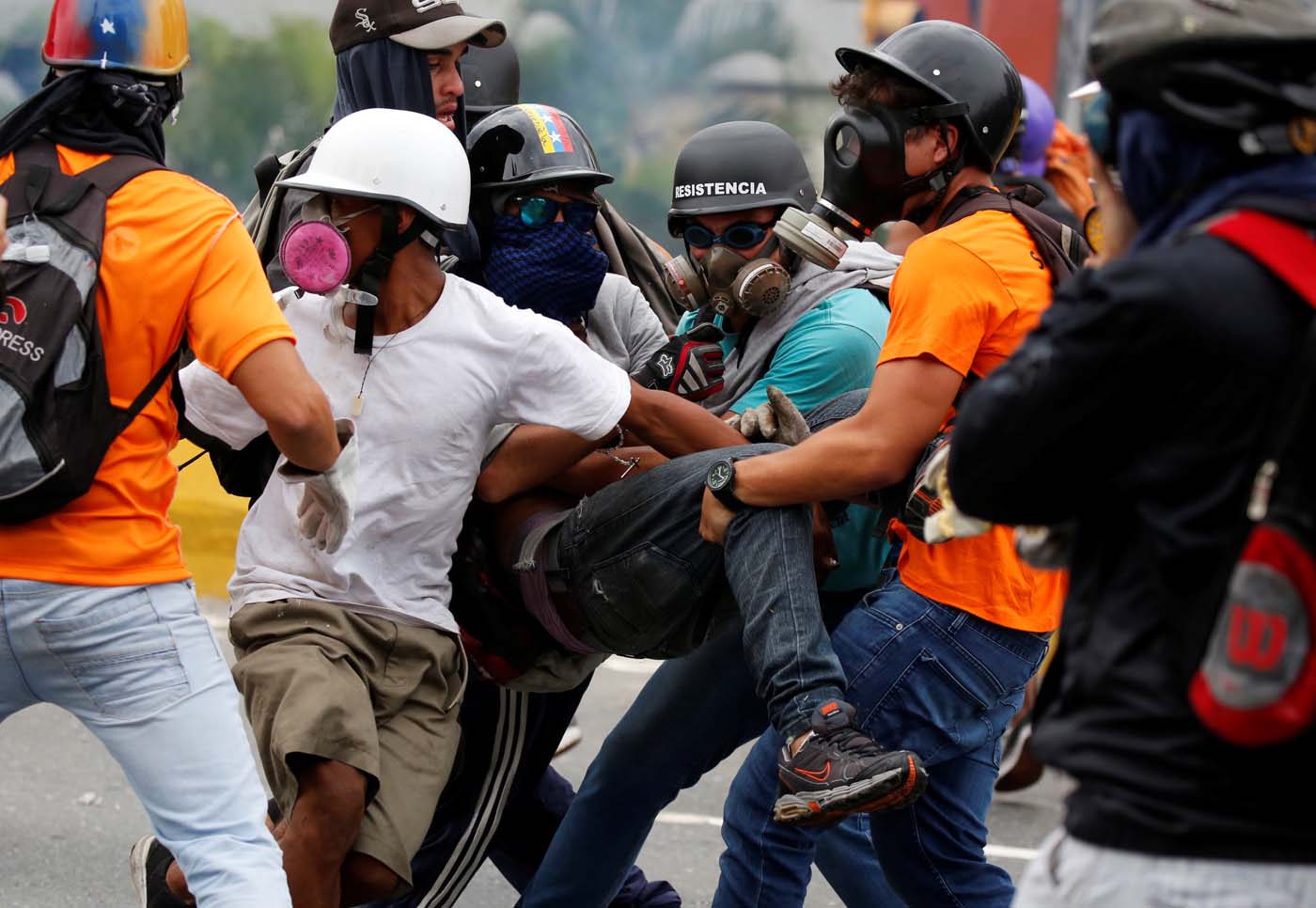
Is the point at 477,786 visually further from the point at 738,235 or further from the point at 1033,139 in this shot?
the point at 1033,139

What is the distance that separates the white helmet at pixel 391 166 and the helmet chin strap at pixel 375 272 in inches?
2.0

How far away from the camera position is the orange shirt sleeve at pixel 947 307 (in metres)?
3.27

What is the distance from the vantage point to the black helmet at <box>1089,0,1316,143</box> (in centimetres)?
203

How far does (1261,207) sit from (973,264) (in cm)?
136

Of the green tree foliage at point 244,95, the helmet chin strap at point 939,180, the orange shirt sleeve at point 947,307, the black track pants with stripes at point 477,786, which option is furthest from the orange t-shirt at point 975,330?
the green tree foliage at point 244,95

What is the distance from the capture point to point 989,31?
532 inches

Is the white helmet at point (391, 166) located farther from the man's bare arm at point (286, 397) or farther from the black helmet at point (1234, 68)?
the black helmet at point (1234, 68)

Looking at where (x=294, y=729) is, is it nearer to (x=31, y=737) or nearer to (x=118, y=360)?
(x=118, y=360)

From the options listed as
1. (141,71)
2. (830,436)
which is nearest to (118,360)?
(141,71)

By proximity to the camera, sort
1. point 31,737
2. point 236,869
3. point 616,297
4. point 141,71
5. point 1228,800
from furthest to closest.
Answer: point 31,737, point 616,297, point 141,71, point 236,869, point 1228,800

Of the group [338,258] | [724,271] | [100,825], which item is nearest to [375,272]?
[338,258]

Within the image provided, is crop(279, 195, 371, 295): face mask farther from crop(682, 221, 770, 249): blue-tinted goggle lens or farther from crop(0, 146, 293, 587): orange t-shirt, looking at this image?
crop(682, 221, 770, 249): blue-tinted goggle lens

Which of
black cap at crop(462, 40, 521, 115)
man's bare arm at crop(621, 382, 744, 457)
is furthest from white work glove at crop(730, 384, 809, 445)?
black cap at crop(462, 40, 521, 115)

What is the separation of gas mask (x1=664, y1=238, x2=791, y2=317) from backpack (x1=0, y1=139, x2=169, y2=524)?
1441 millimetres
